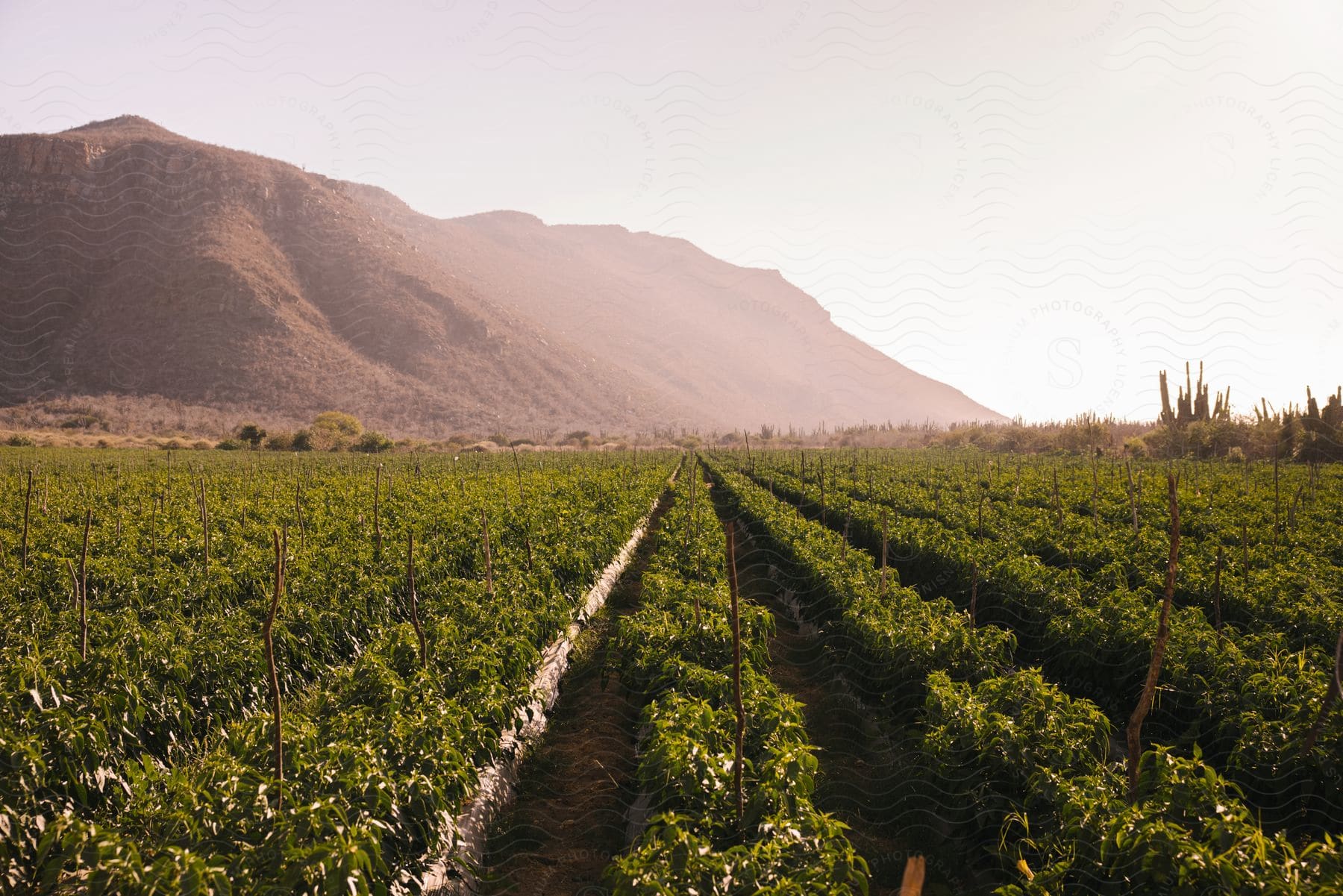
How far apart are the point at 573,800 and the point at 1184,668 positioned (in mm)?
5679

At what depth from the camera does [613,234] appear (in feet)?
629

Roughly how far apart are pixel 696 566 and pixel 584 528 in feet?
10.6

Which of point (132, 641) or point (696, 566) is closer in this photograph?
point (132, 641)

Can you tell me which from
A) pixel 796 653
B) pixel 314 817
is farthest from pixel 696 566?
pixel 314 817

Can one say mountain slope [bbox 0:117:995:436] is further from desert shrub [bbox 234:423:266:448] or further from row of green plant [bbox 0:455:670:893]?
row of green plant [bbox 0:455:670:893]

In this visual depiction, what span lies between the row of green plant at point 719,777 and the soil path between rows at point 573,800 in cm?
39

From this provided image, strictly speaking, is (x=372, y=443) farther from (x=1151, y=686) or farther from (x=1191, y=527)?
(x=1151, y=686)

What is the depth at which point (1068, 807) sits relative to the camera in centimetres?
395

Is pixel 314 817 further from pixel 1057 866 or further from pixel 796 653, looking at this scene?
pixel 796 653

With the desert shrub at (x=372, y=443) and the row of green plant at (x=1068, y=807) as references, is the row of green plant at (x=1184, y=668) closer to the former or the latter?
the row of green plant at (x=1068, y=807)

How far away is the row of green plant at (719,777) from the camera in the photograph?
326 cm

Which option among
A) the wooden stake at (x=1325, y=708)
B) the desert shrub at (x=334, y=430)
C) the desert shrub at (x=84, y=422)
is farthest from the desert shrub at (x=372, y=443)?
the wooden stake at (x=1325, y=708)

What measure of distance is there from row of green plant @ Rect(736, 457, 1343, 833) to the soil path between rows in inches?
173

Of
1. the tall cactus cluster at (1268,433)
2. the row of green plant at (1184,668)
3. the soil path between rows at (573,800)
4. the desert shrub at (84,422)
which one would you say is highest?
the tall cactus cluster at (1268,433)
